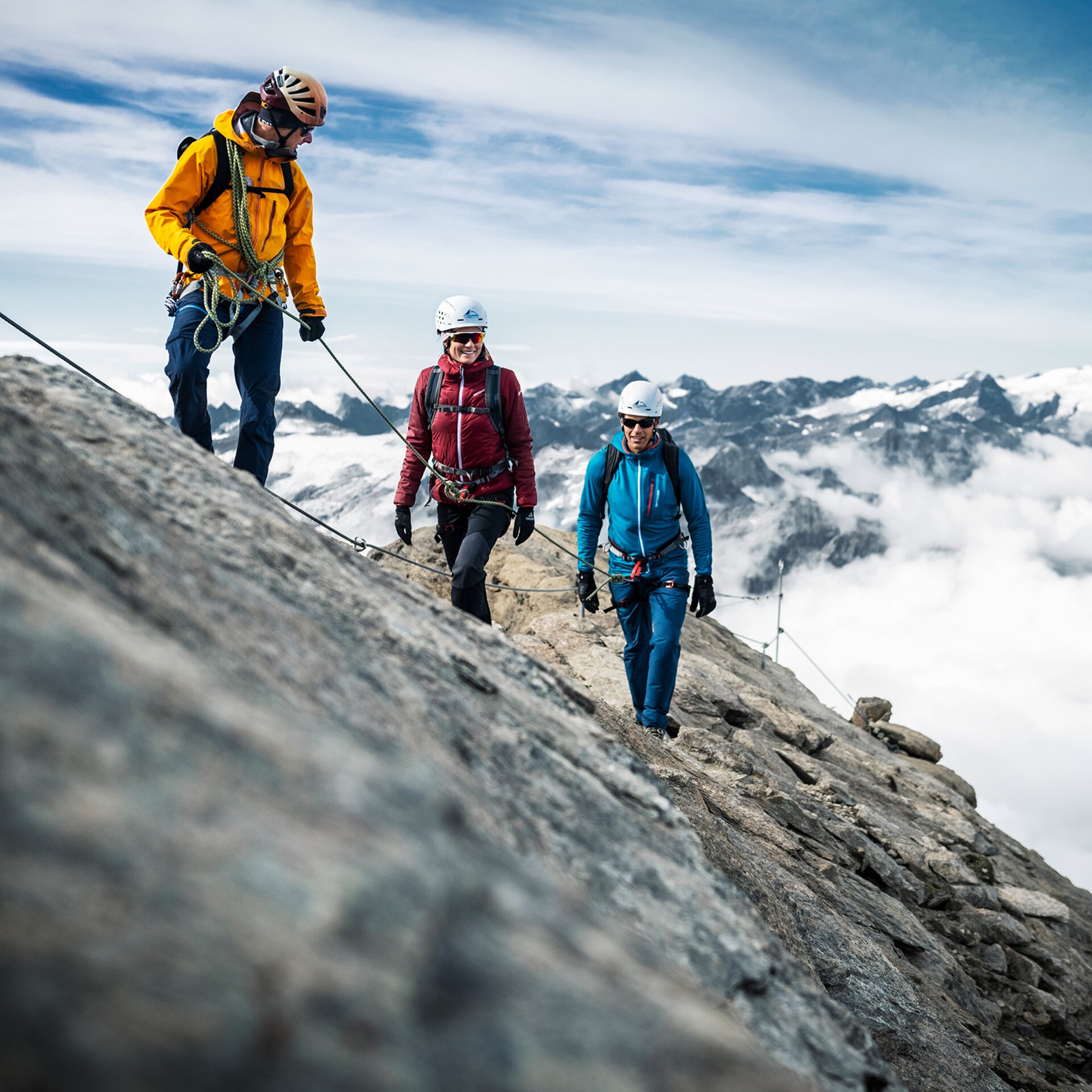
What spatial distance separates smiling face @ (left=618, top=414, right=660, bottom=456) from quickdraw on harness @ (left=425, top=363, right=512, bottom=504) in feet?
4.45

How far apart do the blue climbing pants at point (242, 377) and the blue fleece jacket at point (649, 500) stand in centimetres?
330

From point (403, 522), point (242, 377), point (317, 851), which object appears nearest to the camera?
point (317, 851)

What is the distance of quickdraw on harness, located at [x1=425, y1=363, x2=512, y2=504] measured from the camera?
8461mm

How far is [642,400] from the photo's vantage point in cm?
945

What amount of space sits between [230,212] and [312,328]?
4.48ft

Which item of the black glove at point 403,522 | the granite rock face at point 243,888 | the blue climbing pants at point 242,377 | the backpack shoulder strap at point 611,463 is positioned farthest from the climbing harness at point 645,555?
the granite rock face at point 243,888

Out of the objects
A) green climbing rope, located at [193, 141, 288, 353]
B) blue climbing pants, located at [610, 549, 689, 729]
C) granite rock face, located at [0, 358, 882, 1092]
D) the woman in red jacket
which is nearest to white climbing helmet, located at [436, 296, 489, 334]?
the woman in red jacket

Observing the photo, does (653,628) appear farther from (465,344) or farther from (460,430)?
(465,344)

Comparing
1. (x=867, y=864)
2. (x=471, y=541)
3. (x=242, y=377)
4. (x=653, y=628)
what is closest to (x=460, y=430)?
(x=471, y=541)

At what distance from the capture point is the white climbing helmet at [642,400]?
369 inches

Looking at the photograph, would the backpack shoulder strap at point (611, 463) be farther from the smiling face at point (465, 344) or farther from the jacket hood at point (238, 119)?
the jacket hood at point (238, 119)

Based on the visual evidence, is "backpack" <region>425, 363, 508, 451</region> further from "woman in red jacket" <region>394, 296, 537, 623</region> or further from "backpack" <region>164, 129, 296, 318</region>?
"backpack" <region>164, 129, 296, 318</region>

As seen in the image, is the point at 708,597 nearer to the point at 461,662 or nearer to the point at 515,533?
the point at 515,533

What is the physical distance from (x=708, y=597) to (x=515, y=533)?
2.30 meters
